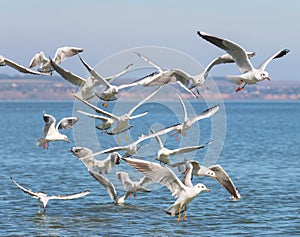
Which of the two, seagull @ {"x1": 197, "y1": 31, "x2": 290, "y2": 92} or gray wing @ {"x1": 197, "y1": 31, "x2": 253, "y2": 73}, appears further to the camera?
seagull @ {"x1": 197, "y1": 31, "x2": 290, "y2": 92}

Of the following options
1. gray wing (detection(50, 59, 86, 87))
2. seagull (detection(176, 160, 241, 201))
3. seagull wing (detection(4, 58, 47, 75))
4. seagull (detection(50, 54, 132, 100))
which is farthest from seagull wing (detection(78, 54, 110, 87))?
seagull (detection(176, 160, 241, 201))

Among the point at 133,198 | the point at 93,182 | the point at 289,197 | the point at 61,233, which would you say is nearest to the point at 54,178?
the point at 93,182

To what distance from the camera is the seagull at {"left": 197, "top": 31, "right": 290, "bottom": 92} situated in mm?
20875

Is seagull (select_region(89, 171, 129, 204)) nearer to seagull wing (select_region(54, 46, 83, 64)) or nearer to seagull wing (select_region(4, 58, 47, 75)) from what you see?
seagull wing (select_region(54, 46, 83, 64))

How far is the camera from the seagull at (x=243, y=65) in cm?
2088

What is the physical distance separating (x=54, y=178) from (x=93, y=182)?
2.65m

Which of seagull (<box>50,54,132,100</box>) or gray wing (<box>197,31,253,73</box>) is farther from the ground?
gray wing (<box>197,31,253,73</box>)

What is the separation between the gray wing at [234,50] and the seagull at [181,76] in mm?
1392

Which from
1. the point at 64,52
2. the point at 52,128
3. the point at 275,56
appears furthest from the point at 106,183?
the point at 275,56

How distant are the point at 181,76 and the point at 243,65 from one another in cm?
254

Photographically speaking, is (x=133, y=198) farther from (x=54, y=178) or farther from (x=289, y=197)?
(x=54, y=178)

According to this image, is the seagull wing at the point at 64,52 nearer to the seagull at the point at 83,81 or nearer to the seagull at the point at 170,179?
the seagull at the point at 83,81

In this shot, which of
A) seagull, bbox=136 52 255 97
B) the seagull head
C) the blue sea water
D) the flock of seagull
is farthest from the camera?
the blue sea water

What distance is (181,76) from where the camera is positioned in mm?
23812
